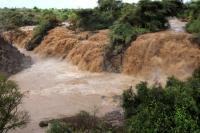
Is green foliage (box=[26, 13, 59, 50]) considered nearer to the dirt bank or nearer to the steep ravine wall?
the steep ravine wall

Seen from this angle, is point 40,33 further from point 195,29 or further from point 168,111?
point 168,111

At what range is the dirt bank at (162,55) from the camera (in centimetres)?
2139

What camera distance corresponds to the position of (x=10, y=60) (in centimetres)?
2730

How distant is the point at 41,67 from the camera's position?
93.0 feet

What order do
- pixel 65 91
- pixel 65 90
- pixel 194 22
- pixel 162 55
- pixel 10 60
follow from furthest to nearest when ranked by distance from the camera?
pixel 10 60 < pixel 194 22 < pixel 162 55 < pixel 65 90 < pixel 65 91

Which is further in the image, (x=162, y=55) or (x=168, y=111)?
(x=162, y=55)

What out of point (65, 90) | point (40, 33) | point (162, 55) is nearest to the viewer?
point (65, 90)

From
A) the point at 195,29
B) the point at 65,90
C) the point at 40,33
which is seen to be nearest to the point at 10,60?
the point at 65,90

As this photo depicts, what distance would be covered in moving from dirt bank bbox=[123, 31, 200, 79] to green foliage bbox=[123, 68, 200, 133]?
8675 millimetres

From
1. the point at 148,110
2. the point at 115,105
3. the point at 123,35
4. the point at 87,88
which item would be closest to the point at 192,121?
the point at 148,110

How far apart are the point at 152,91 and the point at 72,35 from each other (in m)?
20.1

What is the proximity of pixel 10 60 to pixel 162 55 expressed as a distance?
34.1 feet

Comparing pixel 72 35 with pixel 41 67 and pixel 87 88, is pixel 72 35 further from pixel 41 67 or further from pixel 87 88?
pixel 87 88

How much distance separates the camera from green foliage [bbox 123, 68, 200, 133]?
1079 centimetres
